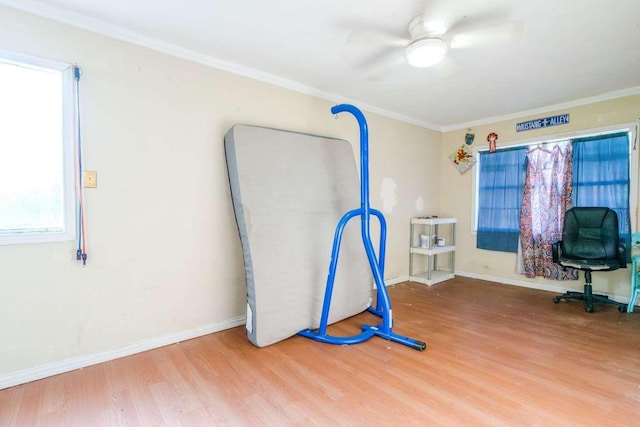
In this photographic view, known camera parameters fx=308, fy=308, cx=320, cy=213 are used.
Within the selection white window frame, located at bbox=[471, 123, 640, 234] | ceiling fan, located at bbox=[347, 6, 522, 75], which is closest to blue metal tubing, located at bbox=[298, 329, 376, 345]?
ceiling fan, located at bbox=[347, 6, 522, 75]

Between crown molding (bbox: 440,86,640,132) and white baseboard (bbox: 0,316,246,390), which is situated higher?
crown molding (bbox: 440,86,640,132)

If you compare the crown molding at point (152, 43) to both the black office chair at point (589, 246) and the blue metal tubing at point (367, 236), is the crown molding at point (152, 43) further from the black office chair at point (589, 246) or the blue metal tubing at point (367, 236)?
the black office chair at point (589, 246)

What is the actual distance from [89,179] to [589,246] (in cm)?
483

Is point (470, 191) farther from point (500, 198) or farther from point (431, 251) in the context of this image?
point (431, 251)

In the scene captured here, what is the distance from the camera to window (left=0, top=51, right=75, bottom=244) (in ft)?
6.31

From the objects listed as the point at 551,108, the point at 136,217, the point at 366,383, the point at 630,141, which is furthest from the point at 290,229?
the point at 630,141

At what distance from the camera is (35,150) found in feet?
6.59

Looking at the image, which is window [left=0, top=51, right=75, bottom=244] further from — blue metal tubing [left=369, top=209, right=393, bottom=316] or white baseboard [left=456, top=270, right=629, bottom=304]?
white baseboard [left=456, top=270, right=629, bottom=304]

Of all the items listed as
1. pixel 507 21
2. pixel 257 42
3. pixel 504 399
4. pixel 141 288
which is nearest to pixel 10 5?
pixel 257 42

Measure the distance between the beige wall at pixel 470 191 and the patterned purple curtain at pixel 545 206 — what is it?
176 millimetres

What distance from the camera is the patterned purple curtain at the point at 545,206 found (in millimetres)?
3826

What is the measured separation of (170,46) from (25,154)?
126 cm

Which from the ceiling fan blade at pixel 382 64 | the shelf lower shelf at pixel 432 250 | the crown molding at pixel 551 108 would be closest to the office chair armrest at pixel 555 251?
the shelf lower shelf at pixel 432 250

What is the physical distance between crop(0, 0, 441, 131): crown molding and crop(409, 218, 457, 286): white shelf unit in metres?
2.18
